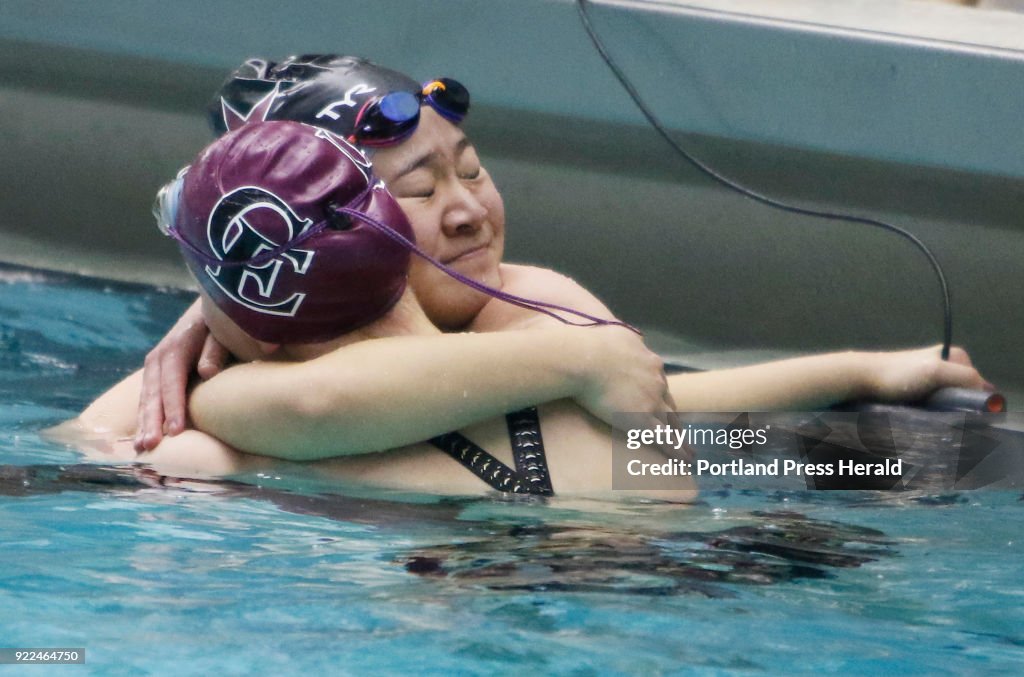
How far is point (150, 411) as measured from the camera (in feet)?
10.2

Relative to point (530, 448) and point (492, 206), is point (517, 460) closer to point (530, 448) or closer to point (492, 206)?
point (530, 448)

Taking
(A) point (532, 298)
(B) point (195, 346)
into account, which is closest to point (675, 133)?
(A) point (532, 298)

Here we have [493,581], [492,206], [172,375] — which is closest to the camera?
[493,581]

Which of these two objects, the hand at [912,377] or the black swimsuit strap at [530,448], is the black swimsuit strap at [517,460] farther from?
the hand at [912,377]

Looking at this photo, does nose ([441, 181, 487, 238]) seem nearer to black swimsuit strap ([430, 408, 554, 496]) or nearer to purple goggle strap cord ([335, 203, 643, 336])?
purple goggle strap cord ([335, 203, 643, 336])

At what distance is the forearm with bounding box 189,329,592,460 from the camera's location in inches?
109

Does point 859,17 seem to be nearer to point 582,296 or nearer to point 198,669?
point 582,296

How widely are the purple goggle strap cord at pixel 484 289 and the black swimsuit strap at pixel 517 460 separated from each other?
10.8 inches

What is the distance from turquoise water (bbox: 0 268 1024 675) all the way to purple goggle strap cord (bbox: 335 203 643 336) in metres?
0.48

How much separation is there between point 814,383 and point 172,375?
5.26ft

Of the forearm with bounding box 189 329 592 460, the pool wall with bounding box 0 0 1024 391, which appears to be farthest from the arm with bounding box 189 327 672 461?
the pool wall with bounding box 0 0 1024 391

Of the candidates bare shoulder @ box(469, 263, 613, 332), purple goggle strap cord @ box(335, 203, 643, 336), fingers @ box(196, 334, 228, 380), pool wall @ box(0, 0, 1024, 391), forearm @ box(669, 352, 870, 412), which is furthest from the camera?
pool wall @ box(0, 0, 1024, 391)

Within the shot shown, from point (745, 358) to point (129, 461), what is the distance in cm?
276

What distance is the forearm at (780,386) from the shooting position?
3676 millimetres
